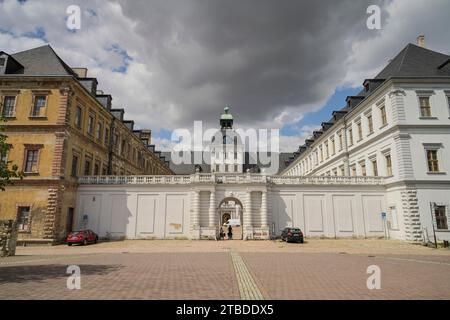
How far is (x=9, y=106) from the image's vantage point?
2752cm

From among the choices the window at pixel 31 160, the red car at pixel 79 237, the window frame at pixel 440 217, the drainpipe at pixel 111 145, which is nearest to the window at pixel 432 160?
the window frame at pixel 440 217

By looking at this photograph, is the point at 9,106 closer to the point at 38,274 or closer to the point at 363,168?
the point at 38,274

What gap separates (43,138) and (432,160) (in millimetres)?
37327

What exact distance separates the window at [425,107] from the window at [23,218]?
1524 inches

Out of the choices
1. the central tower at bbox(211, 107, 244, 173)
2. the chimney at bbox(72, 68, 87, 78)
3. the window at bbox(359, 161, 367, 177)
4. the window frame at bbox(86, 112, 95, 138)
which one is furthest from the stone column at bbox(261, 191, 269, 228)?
the central tower at bbox(211, 107, 244, 173)

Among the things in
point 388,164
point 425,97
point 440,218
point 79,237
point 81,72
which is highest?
point 81,72

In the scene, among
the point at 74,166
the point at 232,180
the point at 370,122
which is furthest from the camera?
the point at 370,122

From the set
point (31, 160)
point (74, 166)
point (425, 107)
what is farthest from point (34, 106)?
point (425, 107)

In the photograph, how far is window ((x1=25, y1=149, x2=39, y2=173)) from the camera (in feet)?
87.3

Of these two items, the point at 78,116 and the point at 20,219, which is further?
the point at 78,116

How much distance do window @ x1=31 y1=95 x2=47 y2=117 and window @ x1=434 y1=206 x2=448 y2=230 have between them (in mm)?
38280

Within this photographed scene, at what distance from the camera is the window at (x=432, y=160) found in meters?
27.6

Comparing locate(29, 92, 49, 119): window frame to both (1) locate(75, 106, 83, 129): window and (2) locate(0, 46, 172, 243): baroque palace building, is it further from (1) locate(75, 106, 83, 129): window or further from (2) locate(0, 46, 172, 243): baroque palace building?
(1) locate(75, 106, 83, 129): window

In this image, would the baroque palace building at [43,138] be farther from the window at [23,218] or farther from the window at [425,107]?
the window at [425,107]
